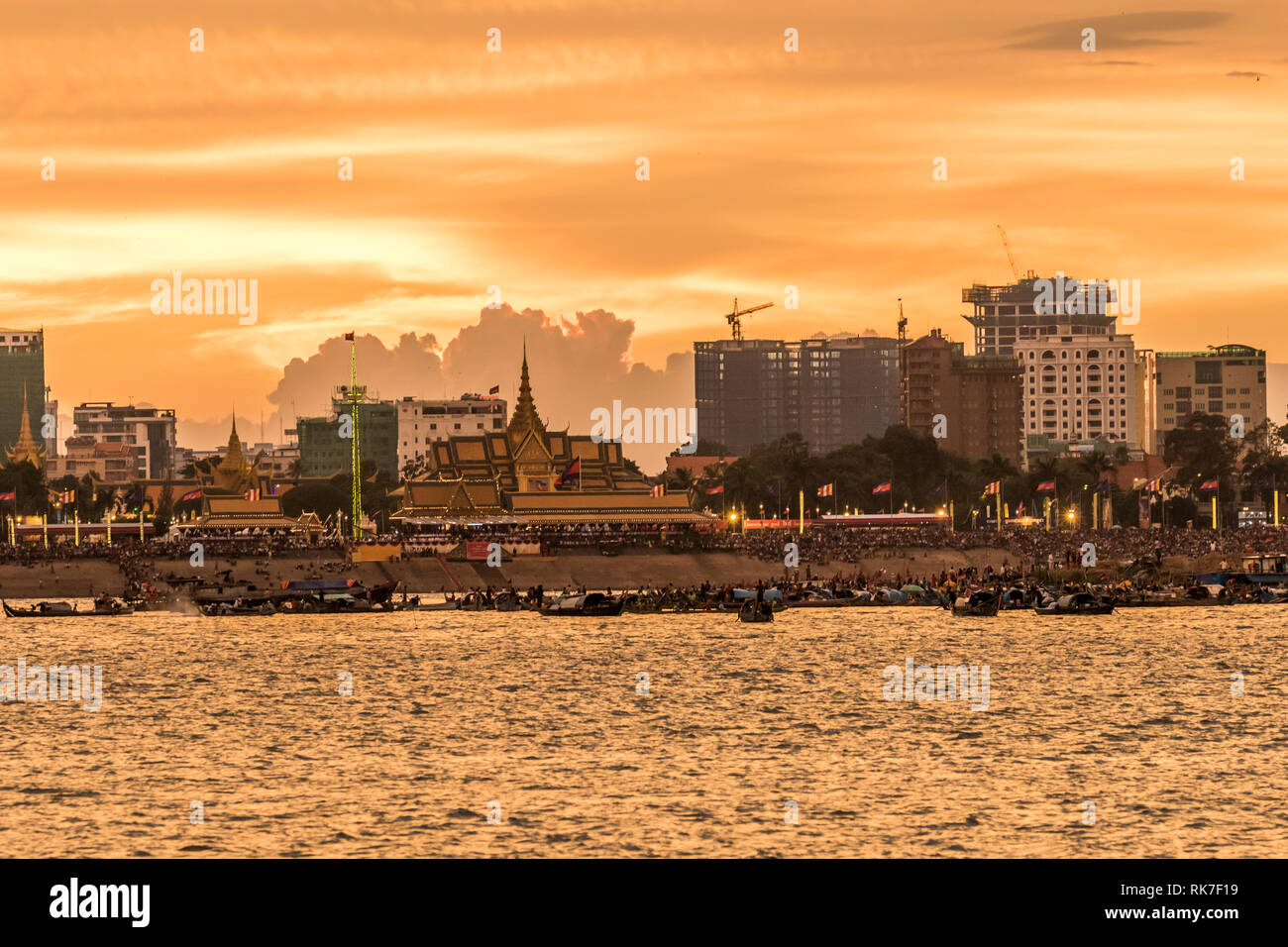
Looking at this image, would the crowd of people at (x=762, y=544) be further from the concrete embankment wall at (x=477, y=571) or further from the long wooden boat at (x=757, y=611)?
the long wooden boat at (x=757, y=611)

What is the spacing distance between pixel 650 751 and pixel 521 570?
79416 mm

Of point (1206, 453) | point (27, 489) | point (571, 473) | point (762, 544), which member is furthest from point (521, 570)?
point (1206, 453)

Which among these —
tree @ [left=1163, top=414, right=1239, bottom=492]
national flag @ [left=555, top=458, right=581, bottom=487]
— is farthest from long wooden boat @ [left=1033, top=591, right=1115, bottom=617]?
tree @ [left=1163, top=414, right=1239, bottom=492]

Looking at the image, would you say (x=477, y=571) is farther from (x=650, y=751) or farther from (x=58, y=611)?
(x=650, y=751)

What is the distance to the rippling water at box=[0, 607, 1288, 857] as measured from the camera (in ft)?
102

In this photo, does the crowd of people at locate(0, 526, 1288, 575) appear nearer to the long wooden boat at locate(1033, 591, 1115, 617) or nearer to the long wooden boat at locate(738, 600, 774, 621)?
the long wooden boat at locate(1033, 591, 1115, 617)

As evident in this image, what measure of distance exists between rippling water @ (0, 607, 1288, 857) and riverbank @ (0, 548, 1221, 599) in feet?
113

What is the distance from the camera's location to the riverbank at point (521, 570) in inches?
4476

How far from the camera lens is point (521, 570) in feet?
400

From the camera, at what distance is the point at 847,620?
311ft
